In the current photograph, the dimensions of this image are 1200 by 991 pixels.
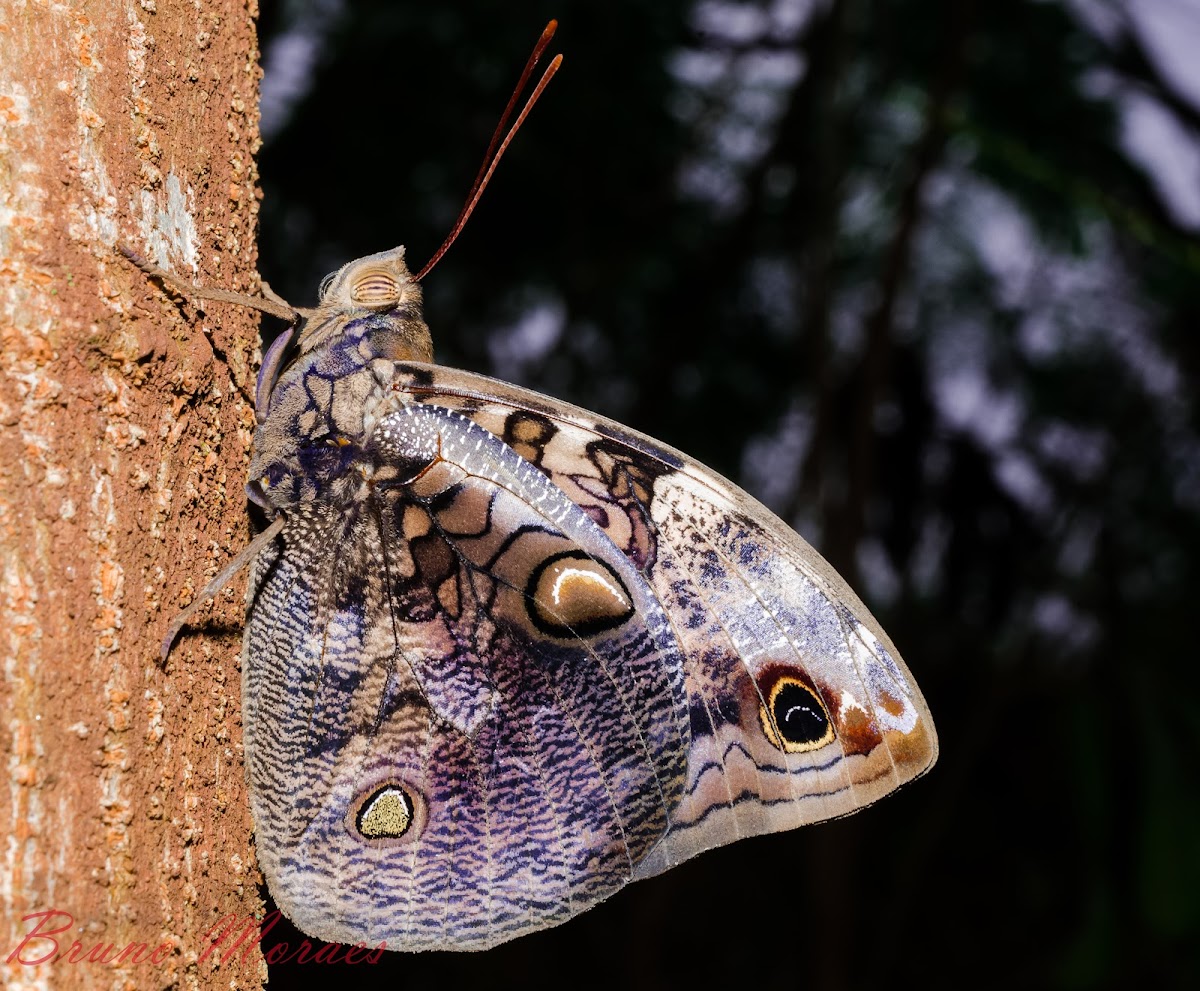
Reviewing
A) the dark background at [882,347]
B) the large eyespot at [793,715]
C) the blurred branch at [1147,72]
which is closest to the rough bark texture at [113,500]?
the large eyespot at [793,715]

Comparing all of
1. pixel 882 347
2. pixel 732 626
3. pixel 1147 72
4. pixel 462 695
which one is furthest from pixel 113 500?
pixel 1147 72

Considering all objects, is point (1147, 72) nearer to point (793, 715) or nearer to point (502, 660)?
point (793, 715)

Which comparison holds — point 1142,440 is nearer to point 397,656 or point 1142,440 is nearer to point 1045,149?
point 1045,149

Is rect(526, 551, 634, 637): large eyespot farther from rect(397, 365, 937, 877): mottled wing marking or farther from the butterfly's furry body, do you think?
rect(397, 365, 937, 877): mottled wing marking

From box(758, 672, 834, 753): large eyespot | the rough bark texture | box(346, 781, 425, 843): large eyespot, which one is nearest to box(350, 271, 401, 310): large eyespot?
the rough bark texture

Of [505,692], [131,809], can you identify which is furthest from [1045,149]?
[131,809]

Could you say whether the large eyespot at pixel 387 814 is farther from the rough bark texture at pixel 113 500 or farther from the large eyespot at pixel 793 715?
the large eyespot at pixel 793 715
